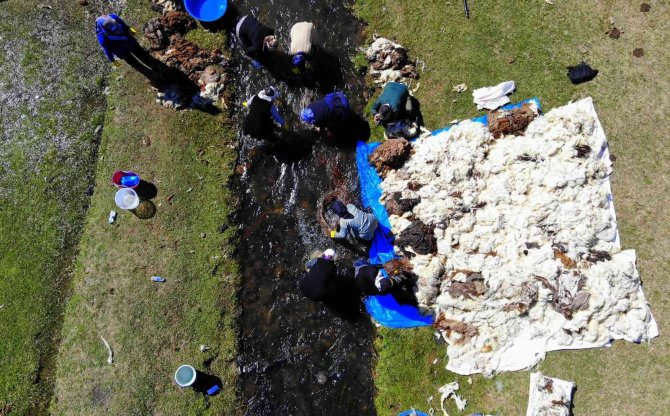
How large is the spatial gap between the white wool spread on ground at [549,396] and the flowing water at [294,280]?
319cm

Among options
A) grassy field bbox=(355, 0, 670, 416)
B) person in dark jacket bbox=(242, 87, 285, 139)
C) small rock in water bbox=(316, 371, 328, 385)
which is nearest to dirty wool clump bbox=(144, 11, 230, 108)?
person in dark jacket bbox=(242, 87, 285, 139)

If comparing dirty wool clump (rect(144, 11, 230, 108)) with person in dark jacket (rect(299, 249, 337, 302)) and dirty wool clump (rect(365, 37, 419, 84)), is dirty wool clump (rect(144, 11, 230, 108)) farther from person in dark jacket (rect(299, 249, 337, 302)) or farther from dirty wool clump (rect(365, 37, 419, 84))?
person in dark jacket (rect(299, 249, 337, 302))

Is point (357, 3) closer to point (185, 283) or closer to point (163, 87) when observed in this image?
point (163, 87)

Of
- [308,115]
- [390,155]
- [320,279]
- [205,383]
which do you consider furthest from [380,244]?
[205,383]

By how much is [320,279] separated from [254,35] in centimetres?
530

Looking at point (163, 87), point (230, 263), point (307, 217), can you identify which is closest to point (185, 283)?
point (230, 263)

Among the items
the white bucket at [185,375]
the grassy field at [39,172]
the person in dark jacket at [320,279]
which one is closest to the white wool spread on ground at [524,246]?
the person in dark jacket at [320,279]

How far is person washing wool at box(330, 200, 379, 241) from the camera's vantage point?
29.9 feet

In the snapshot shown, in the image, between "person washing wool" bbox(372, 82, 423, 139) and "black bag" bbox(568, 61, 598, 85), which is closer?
"person washing wool" bbox(372, 82, 423, 139)

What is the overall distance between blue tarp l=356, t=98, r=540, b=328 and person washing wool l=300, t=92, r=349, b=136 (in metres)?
0.94

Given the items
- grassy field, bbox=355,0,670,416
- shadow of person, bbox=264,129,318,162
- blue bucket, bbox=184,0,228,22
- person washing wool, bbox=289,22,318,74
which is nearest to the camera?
grassy field, bbox=355,0,670,416

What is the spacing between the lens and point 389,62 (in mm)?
10023

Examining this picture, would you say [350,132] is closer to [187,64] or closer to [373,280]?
[373,280]

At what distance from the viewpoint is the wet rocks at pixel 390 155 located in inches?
372
